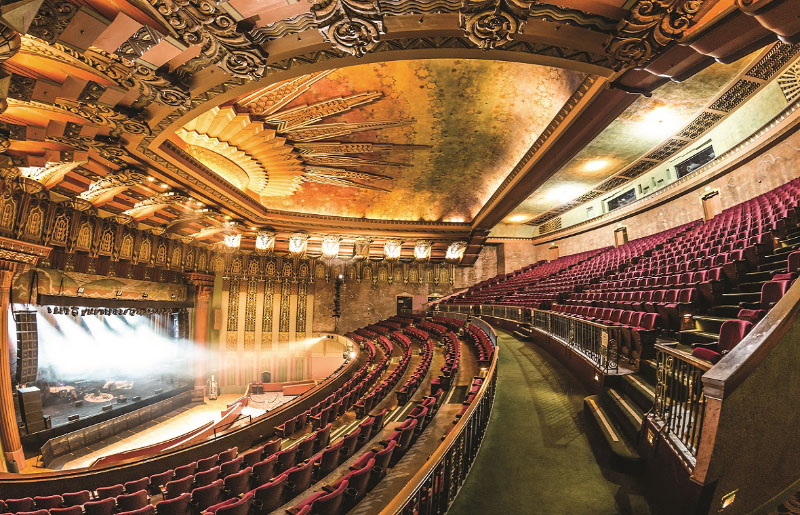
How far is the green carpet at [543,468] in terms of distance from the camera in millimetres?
2207

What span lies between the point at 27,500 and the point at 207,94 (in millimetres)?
5455

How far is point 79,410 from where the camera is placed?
9.48 meters

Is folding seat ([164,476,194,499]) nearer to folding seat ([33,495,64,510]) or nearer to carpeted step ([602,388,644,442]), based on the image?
folding seat ([33,495,64,510])

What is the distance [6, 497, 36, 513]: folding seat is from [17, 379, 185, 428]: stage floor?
5.01 metres

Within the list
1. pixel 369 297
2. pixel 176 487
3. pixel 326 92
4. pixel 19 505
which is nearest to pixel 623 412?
pixel 176 487

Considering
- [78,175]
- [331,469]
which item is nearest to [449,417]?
[331,469]

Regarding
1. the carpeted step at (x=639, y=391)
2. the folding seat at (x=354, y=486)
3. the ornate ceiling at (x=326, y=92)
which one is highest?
the ornate ceiling at (x=326, y=92)

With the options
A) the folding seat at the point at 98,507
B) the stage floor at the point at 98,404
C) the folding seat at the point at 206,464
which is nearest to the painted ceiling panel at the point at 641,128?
the folding seat at the point at 206,464

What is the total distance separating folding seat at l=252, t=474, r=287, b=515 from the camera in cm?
327

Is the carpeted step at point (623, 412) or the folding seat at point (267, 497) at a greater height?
the carpeted step at point (623, 412)

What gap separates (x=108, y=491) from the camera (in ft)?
13.9

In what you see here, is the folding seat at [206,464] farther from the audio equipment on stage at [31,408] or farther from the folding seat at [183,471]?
the audio equipment on stage at [31,408]

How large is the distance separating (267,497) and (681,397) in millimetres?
3717

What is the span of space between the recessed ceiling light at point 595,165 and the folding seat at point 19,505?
14.3m
